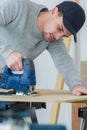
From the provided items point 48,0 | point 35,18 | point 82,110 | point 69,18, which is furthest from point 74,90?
point 48,0

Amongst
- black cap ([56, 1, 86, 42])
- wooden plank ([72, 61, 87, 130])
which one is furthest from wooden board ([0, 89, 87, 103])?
wooden plank ([72, 61, 87, 130])

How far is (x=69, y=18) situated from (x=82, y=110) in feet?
1.56

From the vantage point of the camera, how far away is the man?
1.39 metres

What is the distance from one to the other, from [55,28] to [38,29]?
0.16 m

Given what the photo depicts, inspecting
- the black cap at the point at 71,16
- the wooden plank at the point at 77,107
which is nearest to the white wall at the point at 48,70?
the wooden plank at the point at 77,107

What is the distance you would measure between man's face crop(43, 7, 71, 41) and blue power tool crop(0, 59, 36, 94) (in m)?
0.29

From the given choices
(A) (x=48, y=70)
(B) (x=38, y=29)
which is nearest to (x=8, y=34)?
(B) (x=38, y=29)

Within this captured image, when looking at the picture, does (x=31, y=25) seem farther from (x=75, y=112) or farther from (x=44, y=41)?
(x=75, y=112)

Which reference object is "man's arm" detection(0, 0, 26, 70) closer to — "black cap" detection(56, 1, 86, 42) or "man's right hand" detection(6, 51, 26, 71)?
"man's right hand" detection(6, 51, 26, 71)

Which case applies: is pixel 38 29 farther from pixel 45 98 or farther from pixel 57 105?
pixel 57 105

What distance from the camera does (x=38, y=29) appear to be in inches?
62.6

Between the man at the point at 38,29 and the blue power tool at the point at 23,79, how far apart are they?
40 millimetres

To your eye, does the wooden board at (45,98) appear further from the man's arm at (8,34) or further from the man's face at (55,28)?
the man's face at (55,28)

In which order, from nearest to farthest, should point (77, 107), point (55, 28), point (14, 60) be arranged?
point (14, 60), point (55, 28), point (77, 107)
